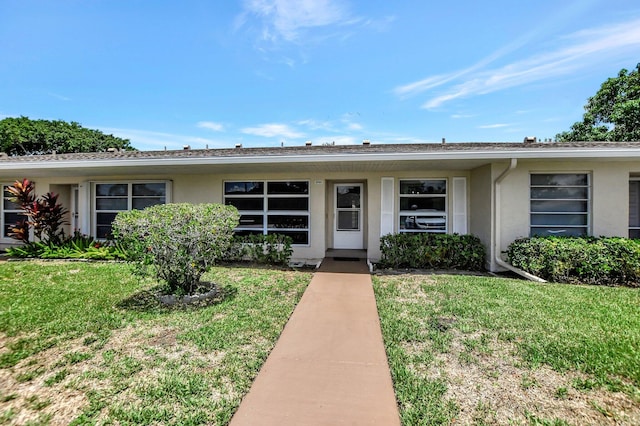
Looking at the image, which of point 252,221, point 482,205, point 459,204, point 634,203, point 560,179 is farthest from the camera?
point 252,221

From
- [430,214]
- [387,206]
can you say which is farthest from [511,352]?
[430,214]

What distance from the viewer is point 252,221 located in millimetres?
9789

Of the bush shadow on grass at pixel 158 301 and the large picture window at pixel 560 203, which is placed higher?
the large picture window at pixel 560 203

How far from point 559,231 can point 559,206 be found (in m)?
0.67

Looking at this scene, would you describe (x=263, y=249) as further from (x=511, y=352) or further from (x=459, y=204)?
(x=511, y=352)

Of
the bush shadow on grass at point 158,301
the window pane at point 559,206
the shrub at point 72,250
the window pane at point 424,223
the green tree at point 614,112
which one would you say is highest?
the green tree at point 614,112

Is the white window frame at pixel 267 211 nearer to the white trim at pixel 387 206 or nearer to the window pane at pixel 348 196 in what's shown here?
the window pane at pixel 348 196

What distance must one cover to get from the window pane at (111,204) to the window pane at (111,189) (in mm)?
174

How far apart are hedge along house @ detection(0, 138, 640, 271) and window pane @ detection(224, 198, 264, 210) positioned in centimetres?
3

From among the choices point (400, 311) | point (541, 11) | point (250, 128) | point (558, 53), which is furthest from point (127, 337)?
point (250, 128)

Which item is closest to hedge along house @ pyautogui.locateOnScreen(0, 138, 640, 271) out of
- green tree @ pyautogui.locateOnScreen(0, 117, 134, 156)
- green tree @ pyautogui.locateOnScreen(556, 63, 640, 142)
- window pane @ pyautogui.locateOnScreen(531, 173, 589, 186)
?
window pane @ pyautogui.locateOnScreen(531, 173, 589, 186)

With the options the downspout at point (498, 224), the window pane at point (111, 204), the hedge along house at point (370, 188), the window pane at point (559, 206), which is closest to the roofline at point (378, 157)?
the hedge along house at point (370, 188)

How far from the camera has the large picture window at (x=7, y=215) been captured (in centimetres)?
1112

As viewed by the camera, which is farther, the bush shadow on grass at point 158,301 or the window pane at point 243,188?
the window pane at point 243,188
